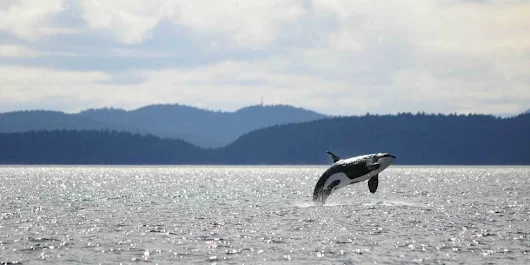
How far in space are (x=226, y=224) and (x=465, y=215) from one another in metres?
22.8

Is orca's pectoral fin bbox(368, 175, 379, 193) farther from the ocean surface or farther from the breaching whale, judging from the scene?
the ocean surface

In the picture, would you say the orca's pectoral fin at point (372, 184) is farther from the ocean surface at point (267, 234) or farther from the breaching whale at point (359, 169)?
the ocean surface at point (267, 234)

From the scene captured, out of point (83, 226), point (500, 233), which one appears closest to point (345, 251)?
point (500, 233)

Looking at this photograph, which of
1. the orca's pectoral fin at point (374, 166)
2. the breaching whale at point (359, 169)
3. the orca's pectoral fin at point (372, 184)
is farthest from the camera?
the breaching whale at point (359, 169)

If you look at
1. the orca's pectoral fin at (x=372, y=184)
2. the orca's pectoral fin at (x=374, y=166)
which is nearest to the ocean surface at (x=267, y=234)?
the orca's pectoral fin at (x=372, y=184)

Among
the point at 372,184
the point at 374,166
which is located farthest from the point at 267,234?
the point at 374,166

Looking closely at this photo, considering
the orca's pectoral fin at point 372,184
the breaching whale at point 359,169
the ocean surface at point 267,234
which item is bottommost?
the ocean surface at point 267,234

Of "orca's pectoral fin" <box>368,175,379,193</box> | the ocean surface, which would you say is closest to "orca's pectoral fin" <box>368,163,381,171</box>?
"orca's pectoral fin" <box>368,175,379,193</box>

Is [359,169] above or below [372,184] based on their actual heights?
above

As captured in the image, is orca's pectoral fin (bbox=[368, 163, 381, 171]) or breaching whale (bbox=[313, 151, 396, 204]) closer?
orca's pectoral fin (bbox=[368, 163, 381, 171])

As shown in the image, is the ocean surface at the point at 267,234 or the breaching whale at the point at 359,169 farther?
the breaching whale at the point at 359,169

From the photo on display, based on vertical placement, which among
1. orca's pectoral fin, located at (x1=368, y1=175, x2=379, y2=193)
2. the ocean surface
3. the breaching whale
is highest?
the breaching whale

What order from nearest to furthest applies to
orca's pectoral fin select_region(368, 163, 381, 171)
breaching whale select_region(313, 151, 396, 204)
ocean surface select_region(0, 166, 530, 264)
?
1. ocean surface select_region(0, 166, 530, 264)
2. orca's pectoral fin select_region(368, 163, 381, 171)
3. breaching whale select_region(313, 151, 396, 204)

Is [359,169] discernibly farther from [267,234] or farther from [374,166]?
[267,234]
